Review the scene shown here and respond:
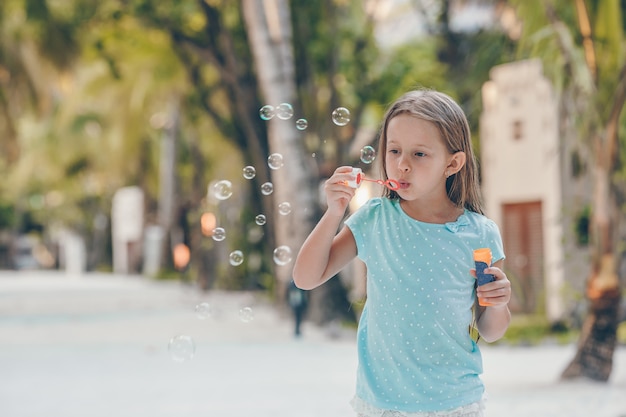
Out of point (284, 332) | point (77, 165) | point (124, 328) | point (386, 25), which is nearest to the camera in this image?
point (284, 332)

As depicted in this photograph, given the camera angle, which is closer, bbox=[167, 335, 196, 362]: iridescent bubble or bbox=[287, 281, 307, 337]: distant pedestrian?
bbox=[167, 335, 196, 362]: iridescent bubble

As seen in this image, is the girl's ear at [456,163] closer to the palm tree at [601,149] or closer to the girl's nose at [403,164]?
the girl's nose at [403,164]

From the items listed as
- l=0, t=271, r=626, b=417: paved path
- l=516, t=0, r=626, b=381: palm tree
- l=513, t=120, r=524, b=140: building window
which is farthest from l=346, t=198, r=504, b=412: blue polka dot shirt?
l=513, t=120, r=524, b=140: building window

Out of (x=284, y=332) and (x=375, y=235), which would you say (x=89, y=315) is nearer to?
(x=284, y=332)

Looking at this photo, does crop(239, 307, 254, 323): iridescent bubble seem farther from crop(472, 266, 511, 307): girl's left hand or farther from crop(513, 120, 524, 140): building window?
crop(513, 120, 524, 140): building window

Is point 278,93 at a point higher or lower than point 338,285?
higher

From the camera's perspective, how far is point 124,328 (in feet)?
50.1

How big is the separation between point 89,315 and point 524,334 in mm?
8557

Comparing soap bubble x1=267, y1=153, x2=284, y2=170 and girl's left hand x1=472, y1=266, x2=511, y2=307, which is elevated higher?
soap bubble x1=267, y1=153, x2=284, y2=170

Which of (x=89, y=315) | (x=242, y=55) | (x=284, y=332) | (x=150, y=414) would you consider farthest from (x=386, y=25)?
(x=150, y=414)

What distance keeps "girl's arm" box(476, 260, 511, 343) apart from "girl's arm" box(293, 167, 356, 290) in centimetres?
36

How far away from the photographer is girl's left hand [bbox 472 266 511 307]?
7.88 ft

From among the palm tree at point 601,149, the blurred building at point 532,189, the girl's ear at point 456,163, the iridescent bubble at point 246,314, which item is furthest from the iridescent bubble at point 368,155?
the blurred building at point 532,189

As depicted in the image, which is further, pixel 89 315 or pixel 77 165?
pixel 77 165
